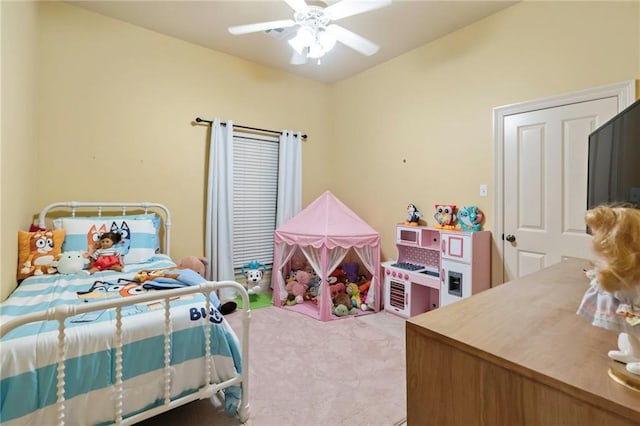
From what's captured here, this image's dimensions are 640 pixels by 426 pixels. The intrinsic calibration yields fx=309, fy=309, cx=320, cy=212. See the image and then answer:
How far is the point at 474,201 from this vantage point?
291 cm

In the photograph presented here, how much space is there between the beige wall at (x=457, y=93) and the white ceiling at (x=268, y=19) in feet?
0.64

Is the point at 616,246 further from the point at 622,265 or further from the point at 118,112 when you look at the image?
the point at 118,112

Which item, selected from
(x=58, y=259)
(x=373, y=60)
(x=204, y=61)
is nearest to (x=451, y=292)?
(x=373, y=60)

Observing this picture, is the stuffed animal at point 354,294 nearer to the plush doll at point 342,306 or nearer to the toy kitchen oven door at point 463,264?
the plush doll at point 342,306

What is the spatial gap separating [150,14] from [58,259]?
223 cm

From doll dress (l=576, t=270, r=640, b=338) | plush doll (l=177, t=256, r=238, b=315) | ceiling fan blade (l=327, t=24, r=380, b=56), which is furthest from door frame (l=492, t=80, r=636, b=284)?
plush doll (l=177, t=256, r=238, b=315)

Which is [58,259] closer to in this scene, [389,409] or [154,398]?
[154,398]

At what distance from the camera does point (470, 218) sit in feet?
9.43

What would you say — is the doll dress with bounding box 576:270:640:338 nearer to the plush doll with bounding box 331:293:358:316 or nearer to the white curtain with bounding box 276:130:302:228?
the plush doll with bounding box 331:293:358:316

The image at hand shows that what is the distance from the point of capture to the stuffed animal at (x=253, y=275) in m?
3.55

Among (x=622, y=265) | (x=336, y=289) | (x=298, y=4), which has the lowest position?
(x=336, y=289)

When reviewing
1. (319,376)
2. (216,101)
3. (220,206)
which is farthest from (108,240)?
(319,376)

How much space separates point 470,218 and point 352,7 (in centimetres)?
202

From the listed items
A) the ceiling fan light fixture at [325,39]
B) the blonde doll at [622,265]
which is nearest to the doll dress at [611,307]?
the blonde doll at [622,265]
